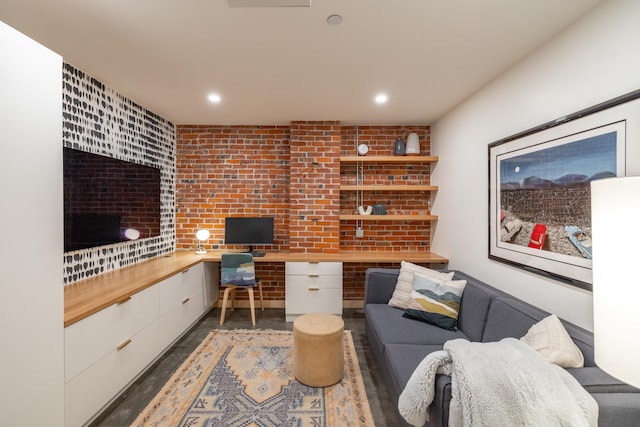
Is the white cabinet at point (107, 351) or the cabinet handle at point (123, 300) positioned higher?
the cabinet handle at point (123, 300)

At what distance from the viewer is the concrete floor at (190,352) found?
191 cm

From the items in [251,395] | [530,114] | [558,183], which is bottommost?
[251,395]

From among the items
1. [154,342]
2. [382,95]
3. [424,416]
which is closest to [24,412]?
[154,342]

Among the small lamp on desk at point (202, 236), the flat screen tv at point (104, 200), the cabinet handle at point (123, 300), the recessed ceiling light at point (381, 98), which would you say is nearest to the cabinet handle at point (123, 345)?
the cabinet handle at point (123, 300)

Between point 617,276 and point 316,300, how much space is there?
2850 millimetres

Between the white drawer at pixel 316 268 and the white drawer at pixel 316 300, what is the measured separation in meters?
0.21

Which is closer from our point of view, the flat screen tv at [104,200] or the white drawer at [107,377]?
the white drawer at [107,377]

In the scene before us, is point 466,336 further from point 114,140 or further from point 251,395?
point 114,140

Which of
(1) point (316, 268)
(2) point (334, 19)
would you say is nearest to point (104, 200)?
(1) point (316, 268)

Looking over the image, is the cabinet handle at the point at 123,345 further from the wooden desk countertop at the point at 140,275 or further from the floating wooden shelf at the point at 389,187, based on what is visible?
the floating wooden shelf at the point at 389,187

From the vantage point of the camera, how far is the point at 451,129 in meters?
3.28

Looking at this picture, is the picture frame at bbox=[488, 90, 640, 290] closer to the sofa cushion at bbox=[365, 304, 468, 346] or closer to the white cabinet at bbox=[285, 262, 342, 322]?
the sofa cushion at bbox=[365, 304, 468, 346]

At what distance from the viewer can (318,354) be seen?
2.15 m

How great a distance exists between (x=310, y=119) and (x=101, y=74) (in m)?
2.10
